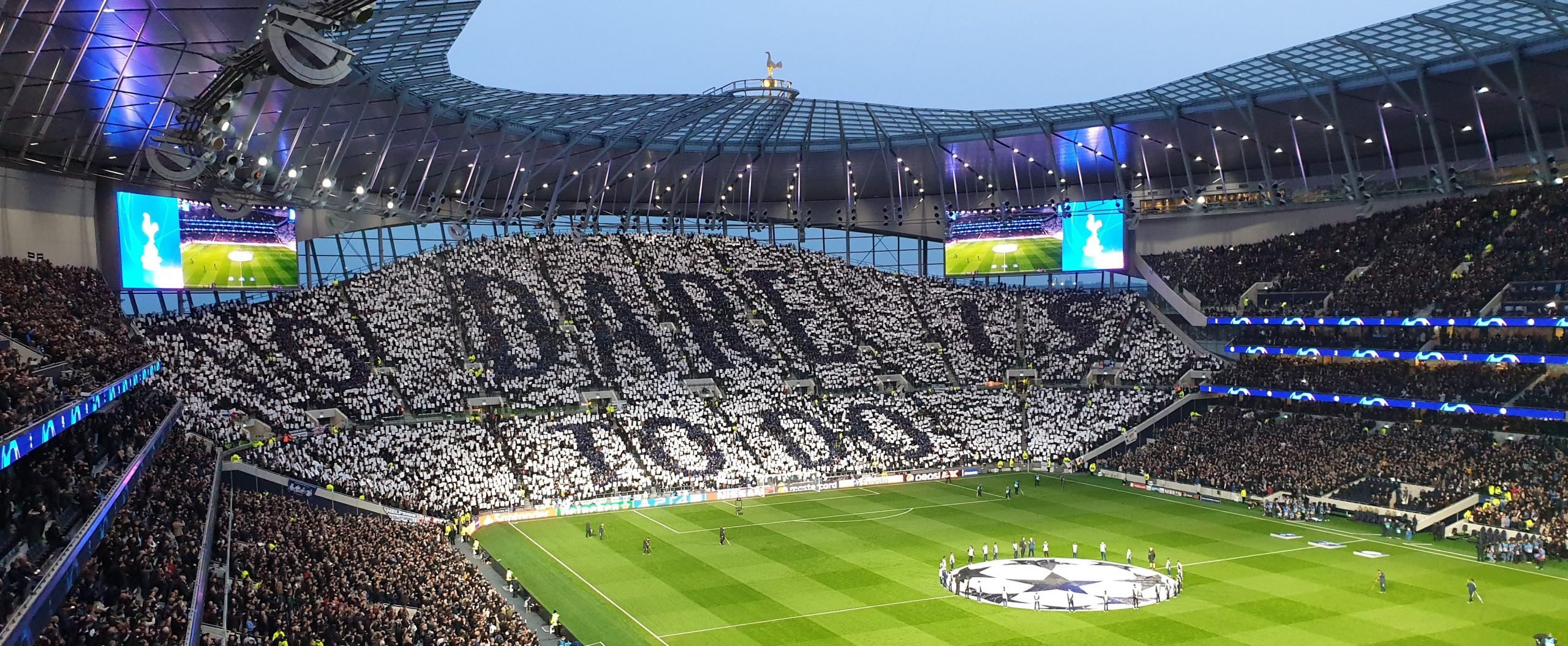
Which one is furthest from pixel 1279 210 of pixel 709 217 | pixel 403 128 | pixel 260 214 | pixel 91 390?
pixel 91 390

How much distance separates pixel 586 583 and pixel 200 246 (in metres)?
29.3

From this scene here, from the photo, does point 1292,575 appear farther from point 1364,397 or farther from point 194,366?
point 194,366

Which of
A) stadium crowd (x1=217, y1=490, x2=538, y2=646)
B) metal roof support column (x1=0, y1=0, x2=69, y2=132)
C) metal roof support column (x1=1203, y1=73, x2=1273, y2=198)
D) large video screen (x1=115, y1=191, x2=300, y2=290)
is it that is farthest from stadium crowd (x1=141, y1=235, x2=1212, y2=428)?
stadium crowd (x1=217, y1=490, x2=538, y2=646)

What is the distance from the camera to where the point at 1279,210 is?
7244 cm

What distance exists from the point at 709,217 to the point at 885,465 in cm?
3013

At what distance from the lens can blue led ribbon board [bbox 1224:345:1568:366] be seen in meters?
50.1

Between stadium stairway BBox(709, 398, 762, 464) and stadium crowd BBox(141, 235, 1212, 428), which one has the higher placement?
stadium crowd BBox(141, 235, 1212, 428)

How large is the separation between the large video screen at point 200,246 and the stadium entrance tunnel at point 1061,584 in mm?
35646

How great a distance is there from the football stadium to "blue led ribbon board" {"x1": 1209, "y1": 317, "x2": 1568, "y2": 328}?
0.36 m

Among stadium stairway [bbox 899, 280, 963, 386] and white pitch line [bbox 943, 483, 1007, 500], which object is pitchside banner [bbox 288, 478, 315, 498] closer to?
white pitch line [bbox 943, 483, 1007, 500]

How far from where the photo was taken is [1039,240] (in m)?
76.1

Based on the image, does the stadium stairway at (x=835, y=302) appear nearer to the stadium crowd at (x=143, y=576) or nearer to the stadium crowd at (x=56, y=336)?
the stadium crowd at (x=56, y=336)

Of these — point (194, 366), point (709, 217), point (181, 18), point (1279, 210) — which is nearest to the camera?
point (181, 18)

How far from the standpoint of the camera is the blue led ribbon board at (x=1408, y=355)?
50.1m
